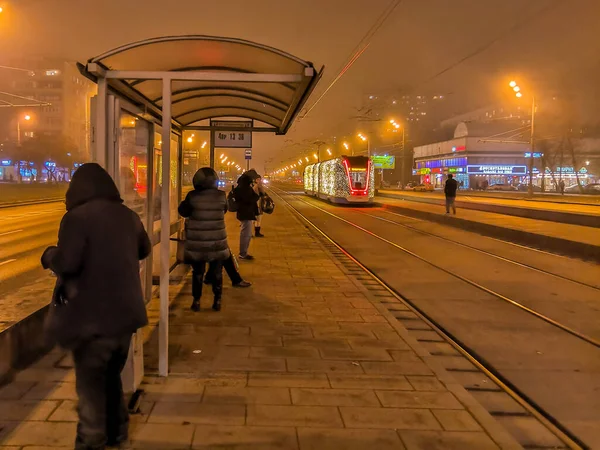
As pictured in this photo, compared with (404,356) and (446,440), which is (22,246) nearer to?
(404,356)

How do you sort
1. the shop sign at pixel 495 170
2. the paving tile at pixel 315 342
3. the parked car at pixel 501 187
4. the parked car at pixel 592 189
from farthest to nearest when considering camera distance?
the shop sign at pixel 495 170 → the parked car at pixel 501 187 → the parked car at pixel 592 189 → the paving tile at pixel 315 342

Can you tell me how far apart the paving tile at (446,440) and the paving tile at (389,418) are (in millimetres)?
94

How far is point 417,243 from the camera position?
16.8 m

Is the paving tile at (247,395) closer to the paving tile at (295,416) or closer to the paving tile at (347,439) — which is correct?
the paving tile at (295,416)

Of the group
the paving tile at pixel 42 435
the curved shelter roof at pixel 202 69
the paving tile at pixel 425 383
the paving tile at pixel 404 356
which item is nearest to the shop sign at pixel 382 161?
the curved shelter roof at pixel 202 69

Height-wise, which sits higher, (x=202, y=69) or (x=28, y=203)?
(x=202, y=69)

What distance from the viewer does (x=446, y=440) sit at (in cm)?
375

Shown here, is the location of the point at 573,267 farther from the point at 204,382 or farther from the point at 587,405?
the point at 204,382

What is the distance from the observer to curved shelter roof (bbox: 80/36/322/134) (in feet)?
15.5

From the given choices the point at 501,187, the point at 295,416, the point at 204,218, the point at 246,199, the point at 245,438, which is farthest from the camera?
the point at 501,187

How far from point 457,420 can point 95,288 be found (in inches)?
105

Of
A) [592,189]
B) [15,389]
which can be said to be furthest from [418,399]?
[592,189]

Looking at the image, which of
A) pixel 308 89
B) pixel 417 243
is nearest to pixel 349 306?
pixel 308 89

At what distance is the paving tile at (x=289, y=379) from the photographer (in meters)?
4.71
